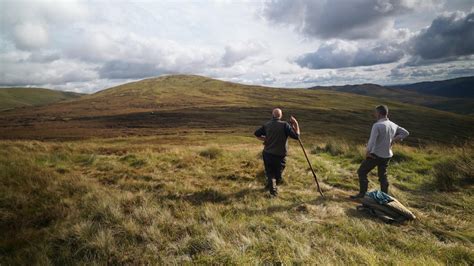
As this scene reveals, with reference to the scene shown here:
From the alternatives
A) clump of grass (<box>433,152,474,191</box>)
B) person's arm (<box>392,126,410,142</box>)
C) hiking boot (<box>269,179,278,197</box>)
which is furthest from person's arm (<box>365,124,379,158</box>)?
clump of grass (<box>433,152,474,191</box>)

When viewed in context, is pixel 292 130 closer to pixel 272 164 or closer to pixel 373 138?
pixel 272 164

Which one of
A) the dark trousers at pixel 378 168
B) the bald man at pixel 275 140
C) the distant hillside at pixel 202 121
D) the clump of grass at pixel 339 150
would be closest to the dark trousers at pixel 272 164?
the bald man at pixel 275 140

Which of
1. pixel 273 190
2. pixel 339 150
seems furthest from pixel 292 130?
pixel 339 150

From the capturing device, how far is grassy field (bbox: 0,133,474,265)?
443 centimetres

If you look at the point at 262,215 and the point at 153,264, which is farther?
the point at 262,215

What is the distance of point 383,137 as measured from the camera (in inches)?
284

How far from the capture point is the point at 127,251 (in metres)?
4.56

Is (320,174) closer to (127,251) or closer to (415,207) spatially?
(415,207)

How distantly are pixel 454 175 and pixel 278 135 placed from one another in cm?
633

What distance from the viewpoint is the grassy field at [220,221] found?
14.5 feet

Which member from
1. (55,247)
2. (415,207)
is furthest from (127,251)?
(415,207)

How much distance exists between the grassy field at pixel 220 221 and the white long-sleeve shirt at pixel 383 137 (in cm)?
155

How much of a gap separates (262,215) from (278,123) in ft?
9.14

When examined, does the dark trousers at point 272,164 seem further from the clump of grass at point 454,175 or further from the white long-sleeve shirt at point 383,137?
the clump of grass at point 454,175
